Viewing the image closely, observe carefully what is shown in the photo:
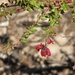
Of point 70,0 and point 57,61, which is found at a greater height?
point 70,0

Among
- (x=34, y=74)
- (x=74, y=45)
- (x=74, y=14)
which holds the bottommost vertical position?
(x=34, y=74)

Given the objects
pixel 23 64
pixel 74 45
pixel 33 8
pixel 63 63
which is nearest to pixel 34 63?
pixel 23 64

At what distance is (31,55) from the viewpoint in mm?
4848

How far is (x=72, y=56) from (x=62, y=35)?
2.16ft

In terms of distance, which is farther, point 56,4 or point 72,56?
point 72,56

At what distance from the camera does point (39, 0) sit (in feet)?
6.98

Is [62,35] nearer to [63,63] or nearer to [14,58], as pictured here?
[63,63]

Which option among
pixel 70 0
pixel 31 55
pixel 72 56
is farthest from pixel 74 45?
pixel 70 0

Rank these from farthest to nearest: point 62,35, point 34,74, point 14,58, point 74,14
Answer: point 62,35 → point 14,58 → point 34,74 → point 74,14

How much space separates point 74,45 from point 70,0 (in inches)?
115

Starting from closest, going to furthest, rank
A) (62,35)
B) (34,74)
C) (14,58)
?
(34,74) → (14,58) → (62,35)

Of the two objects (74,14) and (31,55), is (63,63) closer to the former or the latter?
(31,55)

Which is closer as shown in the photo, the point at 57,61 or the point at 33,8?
the point at 33,8

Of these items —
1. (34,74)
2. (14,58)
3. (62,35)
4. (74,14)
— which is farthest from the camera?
(62,35)
